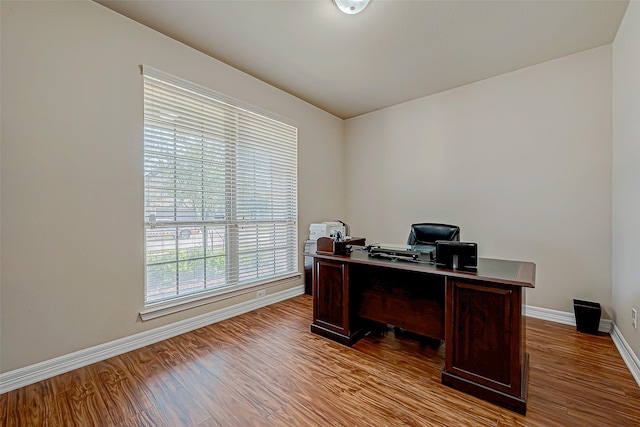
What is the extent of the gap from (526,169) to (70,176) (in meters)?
4.38

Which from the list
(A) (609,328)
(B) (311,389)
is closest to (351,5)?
(B) (311,389)

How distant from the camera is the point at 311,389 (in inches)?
70.7

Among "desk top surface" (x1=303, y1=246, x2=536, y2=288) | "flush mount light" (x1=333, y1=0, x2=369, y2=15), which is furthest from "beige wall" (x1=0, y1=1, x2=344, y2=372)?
"desk top surface" (x1=303, y1=246, x2=536, y2=288)

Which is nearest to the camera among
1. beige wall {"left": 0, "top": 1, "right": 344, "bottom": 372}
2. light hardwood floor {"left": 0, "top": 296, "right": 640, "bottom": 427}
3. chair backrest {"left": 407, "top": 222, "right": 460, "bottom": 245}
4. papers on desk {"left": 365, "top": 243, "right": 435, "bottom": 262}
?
light hardwood floor {"left": 0, "top": 296, "right": 640, "bottom": 427}

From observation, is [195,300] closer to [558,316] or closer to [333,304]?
[333,304]

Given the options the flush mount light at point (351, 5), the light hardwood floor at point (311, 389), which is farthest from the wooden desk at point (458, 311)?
the flush mount light at point (351, 5)

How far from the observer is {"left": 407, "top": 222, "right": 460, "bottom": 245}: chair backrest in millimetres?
2678

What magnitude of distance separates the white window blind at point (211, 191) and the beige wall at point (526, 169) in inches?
72.8

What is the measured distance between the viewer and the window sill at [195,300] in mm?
2463

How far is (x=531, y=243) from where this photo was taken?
3.02 m

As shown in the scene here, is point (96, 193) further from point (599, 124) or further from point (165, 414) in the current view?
point (599, 124)

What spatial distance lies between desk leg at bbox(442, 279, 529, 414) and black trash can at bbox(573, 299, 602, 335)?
1.50m

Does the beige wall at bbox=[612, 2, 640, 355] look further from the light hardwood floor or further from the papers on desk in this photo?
the papers on desk

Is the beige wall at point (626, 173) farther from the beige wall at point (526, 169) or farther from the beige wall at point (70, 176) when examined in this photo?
the beige wall at point (70, 176)
